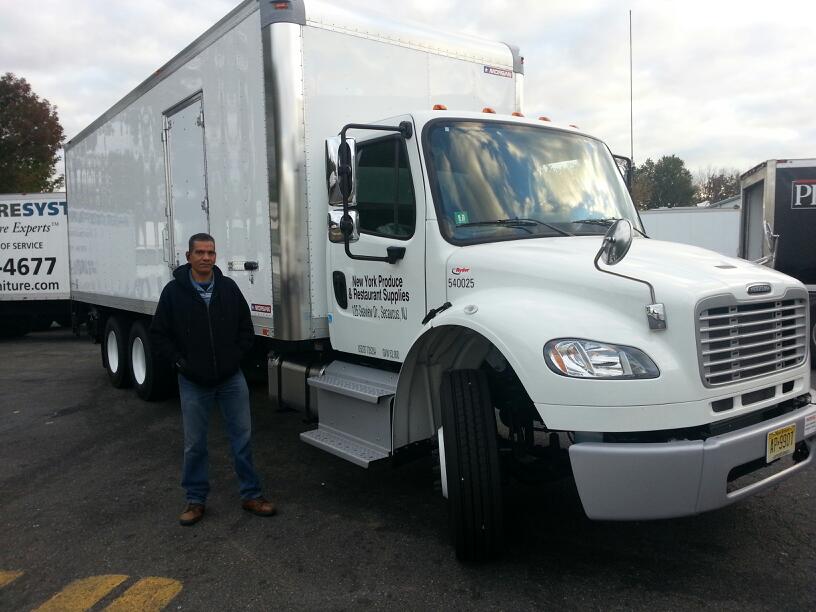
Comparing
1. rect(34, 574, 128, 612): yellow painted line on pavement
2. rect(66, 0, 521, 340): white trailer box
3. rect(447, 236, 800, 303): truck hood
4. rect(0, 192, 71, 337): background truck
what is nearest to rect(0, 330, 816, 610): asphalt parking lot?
rect(34, 574, 128, 612): yellow painted line on pavement

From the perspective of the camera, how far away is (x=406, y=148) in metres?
4.18

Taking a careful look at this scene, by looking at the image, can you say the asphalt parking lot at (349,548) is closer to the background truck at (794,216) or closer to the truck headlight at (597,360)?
the truck headlight at (597,360)

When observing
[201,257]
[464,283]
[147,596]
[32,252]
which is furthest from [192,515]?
[32,252]

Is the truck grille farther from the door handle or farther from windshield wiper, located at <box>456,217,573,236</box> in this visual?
the door handle

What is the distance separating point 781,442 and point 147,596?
3234 mm

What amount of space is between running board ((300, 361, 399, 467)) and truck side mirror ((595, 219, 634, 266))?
5.22 ft

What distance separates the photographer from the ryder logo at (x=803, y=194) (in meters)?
9.55

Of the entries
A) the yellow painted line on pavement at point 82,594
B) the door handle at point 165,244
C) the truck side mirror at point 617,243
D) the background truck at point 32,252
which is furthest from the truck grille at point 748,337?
the background truck at point 32,252

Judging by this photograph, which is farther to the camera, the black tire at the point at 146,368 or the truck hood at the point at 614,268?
the black tire at the point at 146,368

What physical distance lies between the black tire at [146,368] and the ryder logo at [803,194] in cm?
869

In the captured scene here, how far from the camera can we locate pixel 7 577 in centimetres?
375

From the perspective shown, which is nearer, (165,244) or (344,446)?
(344,446)

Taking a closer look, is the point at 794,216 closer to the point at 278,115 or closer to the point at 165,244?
the point at 278,115

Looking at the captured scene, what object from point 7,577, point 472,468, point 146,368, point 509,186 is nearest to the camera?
point 472,468
